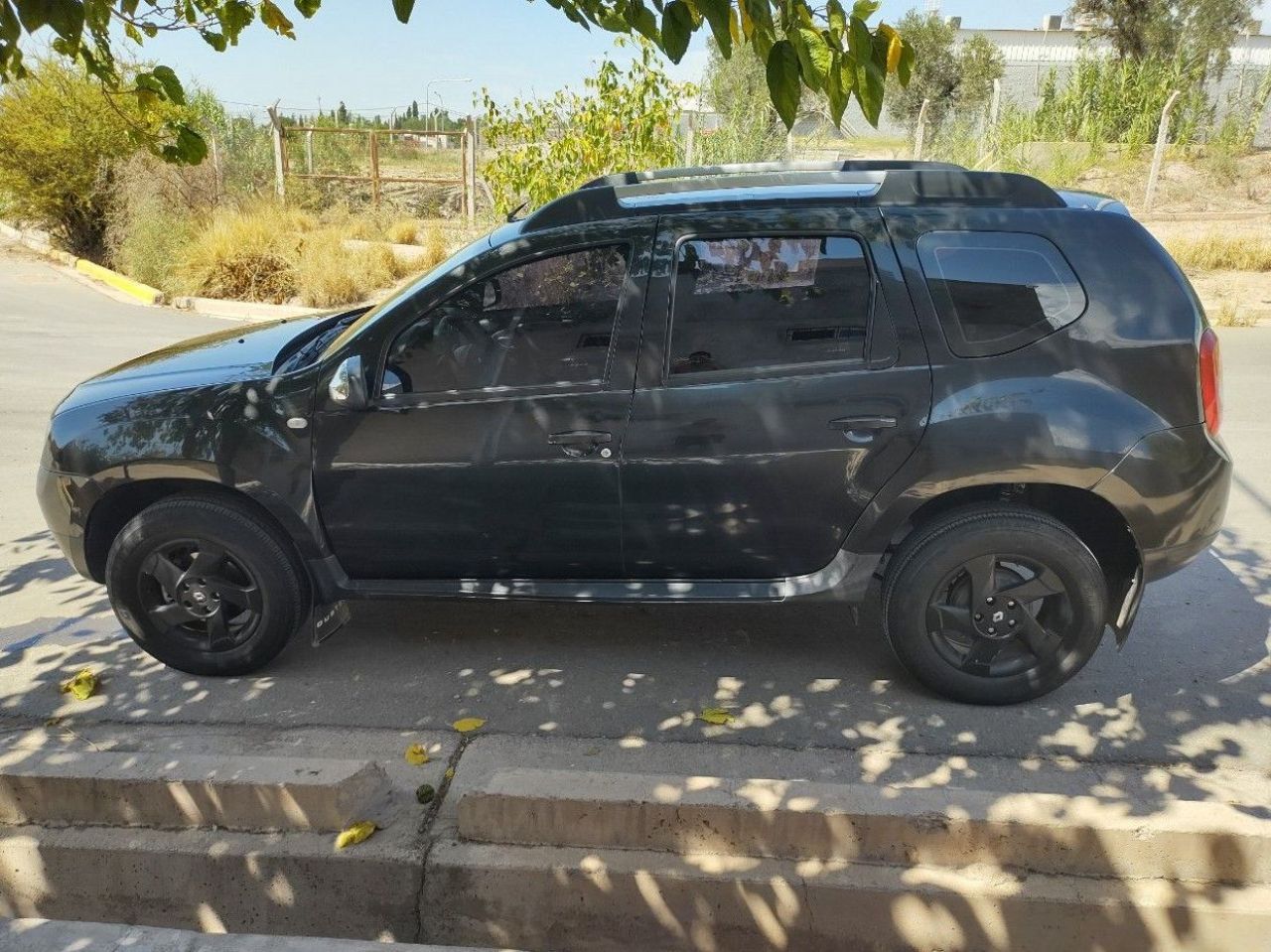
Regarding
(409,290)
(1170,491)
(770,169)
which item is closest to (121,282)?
(409,290)

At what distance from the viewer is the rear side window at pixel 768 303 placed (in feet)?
12.7

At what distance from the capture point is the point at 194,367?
443 cm

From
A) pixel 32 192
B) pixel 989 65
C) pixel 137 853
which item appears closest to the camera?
pixel 137 853

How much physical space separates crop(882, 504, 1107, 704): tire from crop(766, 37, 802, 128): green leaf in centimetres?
187

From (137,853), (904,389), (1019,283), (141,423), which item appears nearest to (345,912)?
(137,853)

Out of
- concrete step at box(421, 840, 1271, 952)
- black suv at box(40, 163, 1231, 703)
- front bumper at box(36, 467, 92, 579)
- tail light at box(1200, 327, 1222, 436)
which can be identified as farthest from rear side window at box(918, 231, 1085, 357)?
front bumper at box(36, 467, 92, 579)

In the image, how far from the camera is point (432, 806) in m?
3.50

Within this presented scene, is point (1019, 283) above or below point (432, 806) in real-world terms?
above

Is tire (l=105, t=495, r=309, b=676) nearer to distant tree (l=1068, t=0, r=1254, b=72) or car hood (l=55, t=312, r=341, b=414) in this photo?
car hood (l=55, t=312, r=341, b=414)

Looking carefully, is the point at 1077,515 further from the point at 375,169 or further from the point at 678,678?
the point at 375,169

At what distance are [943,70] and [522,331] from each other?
106 feet

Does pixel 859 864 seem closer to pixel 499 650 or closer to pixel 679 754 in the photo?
pixel 679 754

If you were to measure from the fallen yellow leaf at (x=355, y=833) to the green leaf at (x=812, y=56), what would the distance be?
249cm

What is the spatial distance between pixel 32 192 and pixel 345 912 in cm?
1896
